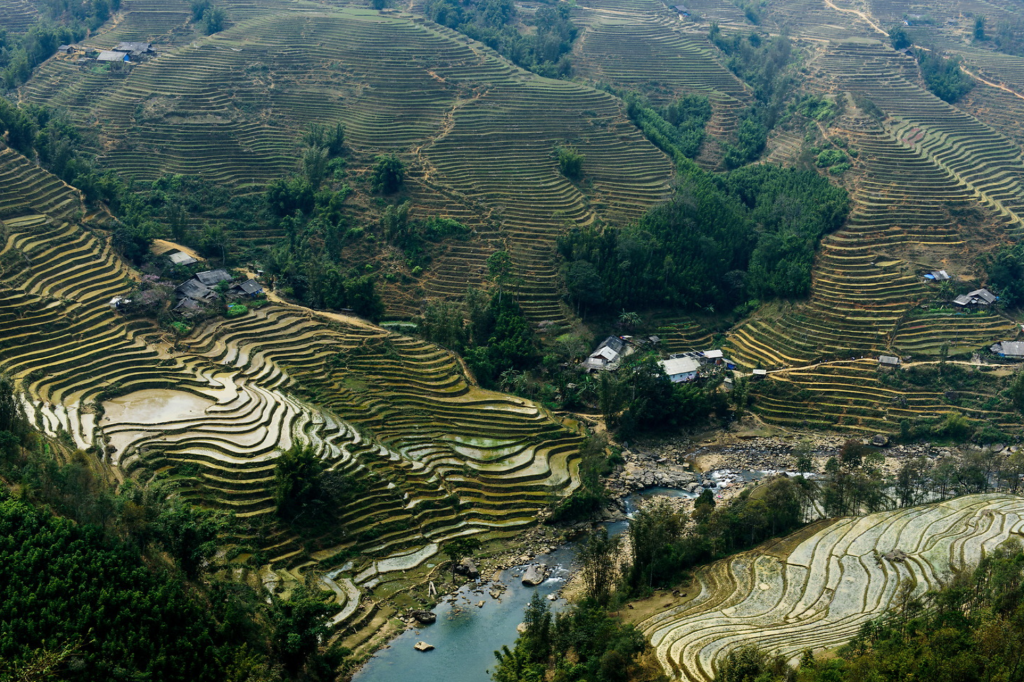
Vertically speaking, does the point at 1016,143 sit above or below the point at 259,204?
above

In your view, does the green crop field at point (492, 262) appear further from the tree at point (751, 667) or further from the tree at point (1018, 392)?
the tree at point (751, 667)

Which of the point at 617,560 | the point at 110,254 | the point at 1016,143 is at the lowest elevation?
the point at 617,560

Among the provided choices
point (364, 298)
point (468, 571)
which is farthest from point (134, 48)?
point (468, 571)

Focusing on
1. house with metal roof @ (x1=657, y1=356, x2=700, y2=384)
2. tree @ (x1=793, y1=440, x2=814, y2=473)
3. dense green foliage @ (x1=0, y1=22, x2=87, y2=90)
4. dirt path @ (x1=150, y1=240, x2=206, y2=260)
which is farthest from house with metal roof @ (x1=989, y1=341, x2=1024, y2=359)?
dense green foliage @ (x1=0, y1=22, x2=87, y2=90)

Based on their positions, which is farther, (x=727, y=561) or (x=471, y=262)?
(x=471, y=262)

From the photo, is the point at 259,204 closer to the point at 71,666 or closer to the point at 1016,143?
the point at 71,666

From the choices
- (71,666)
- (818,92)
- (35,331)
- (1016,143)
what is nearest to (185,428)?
(35,331)

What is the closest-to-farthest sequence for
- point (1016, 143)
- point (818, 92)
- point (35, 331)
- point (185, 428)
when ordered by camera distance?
point (185, 428) → point (35, 331) → point (1016, 143) → point (818, 92)

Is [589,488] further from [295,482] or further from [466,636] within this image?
[295,482]
